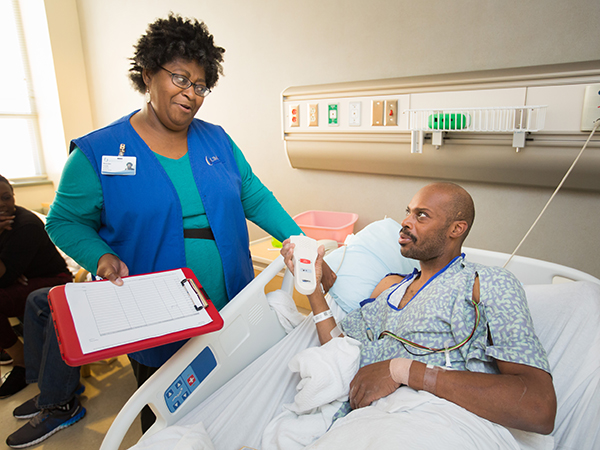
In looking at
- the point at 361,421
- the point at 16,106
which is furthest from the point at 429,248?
the point at 16,106

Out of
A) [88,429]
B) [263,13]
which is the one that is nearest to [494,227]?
[263,13]

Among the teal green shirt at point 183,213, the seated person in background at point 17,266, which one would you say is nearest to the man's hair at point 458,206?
the teal green shirt at point 183,213

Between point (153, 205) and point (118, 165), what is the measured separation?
0.17m

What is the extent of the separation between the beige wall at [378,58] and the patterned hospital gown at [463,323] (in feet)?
2.71

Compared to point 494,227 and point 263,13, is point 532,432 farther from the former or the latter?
point 263,13

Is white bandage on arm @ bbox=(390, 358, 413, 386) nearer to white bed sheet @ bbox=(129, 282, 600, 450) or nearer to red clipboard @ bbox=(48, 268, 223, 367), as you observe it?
white bed sheet @ bbox=(129, 282, 600, 450)

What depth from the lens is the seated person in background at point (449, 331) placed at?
0.98 m

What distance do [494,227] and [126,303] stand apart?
1739 millimetres

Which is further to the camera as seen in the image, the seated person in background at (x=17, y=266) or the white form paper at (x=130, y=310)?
the seated person in background at (x=17, y=266)

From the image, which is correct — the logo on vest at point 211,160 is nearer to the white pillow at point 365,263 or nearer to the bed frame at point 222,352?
the bed frame at point 222,352

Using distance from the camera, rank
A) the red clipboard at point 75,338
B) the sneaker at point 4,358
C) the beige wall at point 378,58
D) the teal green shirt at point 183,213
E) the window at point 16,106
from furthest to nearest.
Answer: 1. the window at point 16,106
2. the sneaker at point 4,358
3. the beige wall at point 378,58
4. the teal green shirt at point 183,213
5. the red clipboard at point 75,338

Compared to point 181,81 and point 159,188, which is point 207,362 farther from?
point 181,81

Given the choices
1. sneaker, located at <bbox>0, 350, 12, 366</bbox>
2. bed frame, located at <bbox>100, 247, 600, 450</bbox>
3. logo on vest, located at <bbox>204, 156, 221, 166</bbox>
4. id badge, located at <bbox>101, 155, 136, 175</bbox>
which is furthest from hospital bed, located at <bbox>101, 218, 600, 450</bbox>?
sneaker, located at <bbox>0, 350, 12, 366</bbox>

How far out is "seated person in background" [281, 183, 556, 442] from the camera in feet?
3.20
